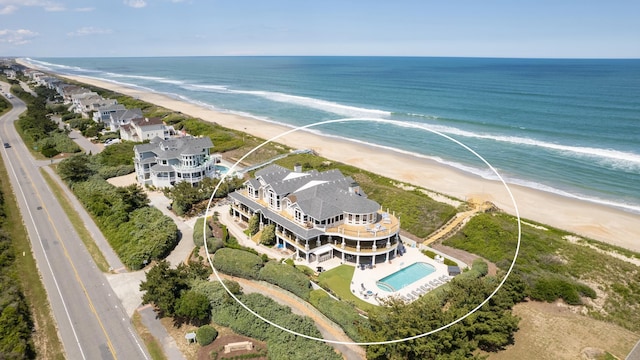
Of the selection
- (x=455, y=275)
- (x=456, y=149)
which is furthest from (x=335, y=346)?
(x=456, y=149)

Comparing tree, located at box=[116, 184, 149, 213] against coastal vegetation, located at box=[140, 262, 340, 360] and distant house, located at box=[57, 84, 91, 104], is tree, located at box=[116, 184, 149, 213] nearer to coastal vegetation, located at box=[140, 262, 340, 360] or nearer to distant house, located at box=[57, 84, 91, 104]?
coastal vegetation, located at box=[140, 262, 340, 360]

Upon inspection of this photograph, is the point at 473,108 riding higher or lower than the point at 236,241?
higher

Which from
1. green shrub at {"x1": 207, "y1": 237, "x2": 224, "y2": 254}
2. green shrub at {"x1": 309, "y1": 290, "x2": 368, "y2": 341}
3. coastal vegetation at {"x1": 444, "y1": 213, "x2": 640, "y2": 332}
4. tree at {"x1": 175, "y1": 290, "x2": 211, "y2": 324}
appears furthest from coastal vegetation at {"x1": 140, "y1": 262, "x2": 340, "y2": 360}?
coastal vegetation at {"x1": 444, "y1": 213, "x2": 640, "y2": 332}

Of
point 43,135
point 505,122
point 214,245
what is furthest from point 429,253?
point 43,135

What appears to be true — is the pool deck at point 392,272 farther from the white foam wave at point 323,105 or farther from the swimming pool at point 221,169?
the white foam wave at point 323,105

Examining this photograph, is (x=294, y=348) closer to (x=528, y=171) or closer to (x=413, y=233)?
(x=413, y=233)

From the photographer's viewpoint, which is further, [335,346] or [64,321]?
[64,321]

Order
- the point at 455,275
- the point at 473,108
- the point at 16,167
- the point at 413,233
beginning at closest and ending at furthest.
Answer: the point at 455,275 → the point at 413,233 → the point at 16,167 → the point at 473,108

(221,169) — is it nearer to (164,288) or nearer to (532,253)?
(164,288)
